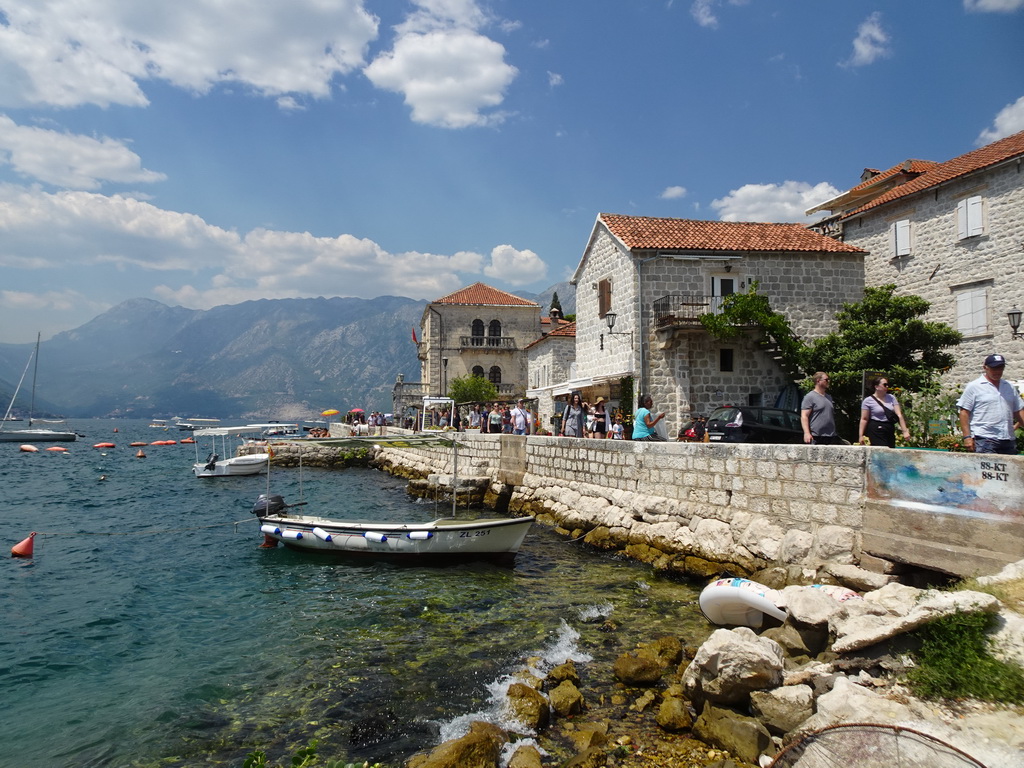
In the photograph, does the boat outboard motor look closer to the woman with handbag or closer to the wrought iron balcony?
the woman with handbag

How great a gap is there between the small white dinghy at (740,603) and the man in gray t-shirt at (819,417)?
323cm

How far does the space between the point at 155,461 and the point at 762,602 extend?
169ft

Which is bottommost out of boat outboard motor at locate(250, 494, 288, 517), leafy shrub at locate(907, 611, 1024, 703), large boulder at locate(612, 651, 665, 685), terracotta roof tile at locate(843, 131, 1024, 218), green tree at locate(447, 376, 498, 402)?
large boulder at locate(612, 651, 665, 685)

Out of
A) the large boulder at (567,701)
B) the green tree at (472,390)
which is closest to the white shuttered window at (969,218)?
the large boulder at (567,701)

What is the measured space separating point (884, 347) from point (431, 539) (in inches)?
591

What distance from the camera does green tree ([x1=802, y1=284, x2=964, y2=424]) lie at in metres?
18.8

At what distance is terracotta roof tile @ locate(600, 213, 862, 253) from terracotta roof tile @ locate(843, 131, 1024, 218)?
112 inches

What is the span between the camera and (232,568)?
13977mm

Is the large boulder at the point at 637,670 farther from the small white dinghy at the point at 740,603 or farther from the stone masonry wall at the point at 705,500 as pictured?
the stone masonry wall at the point at 705,500

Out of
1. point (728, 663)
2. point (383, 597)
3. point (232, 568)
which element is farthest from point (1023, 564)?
point (232, 568)

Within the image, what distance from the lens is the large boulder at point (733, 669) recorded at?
593 cm

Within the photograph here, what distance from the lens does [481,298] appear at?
49.1 meters

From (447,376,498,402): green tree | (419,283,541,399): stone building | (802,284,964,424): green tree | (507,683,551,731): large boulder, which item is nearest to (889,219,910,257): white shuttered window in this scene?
(802,284,964,424): green tree

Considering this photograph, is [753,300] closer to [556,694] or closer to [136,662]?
[556,694]
